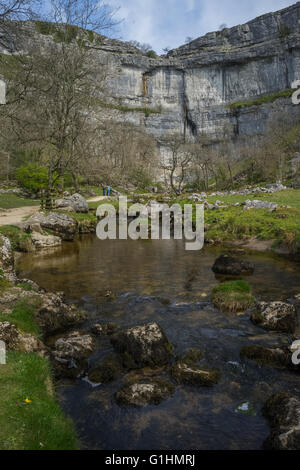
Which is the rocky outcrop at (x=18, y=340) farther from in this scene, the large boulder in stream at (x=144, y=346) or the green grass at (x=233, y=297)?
the green grass at (x=233, y=297)

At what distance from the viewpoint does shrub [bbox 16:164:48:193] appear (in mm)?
40781

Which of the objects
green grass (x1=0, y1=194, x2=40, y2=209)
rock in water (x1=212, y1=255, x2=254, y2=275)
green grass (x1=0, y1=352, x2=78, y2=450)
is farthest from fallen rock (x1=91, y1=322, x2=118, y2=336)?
green grass (x1=0, y1=194, x2=40, y2=209)

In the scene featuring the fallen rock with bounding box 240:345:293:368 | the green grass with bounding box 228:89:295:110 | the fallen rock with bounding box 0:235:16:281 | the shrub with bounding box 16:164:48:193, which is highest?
the green grass with bounding box 228:89:295:110

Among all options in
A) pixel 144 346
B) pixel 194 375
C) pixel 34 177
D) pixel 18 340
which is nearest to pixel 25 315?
pixel 18 340

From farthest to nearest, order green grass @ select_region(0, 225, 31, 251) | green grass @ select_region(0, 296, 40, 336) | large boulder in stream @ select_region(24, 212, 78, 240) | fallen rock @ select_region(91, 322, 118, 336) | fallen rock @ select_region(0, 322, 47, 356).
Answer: large boulder in stream @ select_region(24, 212, 78, 240) → green grass @ select_region(0, 225, 31, 251) → fallen rock @ select_region(91, 322, 118, 336) → green grass @ select_region(0, 296, 40, 336) → fallen rock @ select_region(0, 322, 47, 356)

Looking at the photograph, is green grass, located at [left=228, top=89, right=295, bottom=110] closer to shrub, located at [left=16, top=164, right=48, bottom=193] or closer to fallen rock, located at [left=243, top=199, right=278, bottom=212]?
shrub, located at [left=16, top=164, right=48, bottom=193]

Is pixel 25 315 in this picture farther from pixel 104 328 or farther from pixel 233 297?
pixel 233 297

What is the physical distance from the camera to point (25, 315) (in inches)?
320

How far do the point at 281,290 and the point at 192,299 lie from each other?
3.69 meters

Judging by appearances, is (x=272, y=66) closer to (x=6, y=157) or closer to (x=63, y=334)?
(x=6, y=157)

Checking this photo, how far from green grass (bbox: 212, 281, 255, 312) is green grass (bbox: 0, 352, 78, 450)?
599 cm

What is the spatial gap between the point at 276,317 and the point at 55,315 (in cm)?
650

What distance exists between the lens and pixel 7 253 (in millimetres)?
11484

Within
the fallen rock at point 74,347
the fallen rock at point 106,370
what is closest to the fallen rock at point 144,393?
the fallen rock at point 106,370
